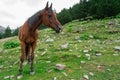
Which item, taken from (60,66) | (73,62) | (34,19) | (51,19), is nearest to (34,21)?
(34,19)

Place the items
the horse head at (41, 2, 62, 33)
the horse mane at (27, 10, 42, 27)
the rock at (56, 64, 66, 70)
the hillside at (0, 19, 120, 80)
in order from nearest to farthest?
the horse head at (41, 2, 62, 33)
the horse mane at (27, 10, 42, 27)
the hillside at (0, 19, 120, 80)
the rock at (56, 64, 66, 70)

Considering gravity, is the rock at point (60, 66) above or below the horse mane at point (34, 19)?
below

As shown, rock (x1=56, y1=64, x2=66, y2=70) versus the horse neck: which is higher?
the horse neck

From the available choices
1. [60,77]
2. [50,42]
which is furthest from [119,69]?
[50,42]

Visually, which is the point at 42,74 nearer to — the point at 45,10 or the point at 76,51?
the point at 45,10

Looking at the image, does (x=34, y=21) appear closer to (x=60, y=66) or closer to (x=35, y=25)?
(x=35, y=25)

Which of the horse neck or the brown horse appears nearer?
the brown horse

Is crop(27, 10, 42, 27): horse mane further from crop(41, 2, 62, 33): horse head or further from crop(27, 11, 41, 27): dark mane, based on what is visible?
crop(41, 2, 62, 33): horse head

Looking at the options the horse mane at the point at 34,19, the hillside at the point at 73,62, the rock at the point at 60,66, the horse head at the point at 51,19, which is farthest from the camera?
the rock at the point at 60,66

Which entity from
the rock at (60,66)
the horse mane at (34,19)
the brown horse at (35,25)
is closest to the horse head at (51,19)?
the brown horse at (35,25)

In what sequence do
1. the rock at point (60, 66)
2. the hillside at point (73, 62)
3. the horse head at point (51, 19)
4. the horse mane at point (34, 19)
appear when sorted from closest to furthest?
the horse head at point (51, 19)
the horse mane at point (34, 19)
the hillside at point (73, 62)
the rock at point (60, 66)

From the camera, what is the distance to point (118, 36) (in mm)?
21234

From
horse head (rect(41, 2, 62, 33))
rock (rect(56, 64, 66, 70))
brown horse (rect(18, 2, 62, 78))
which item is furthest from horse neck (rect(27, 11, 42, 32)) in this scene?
rock (rect(56, 64, 66, 70))

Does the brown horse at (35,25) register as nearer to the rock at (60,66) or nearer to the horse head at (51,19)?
the horse head at (51,19)
